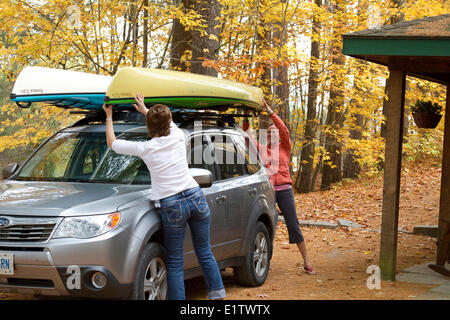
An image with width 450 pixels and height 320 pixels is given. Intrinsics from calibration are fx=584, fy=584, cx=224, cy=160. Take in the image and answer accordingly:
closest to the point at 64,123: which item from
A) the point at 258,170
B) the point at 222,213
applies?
the point at 258,170

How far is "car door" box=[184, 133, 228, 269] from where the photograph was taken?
6277 mm

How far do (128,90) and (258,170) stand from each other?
8.45 feet

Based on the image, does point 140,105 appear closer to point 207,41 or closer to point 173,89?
point 173,89

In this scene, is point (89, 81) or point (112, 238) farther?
point (89, 81)

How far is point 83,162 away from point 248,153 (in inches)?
94.1

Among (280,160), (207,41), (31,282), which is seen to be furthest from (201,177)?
(207,41)

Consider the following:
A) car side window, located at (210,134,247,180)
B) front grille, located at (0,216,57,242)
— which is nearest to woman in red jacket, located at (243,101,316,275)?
car side window, located at (210,134,247,180)

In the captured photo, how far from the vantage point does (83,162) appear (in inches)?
246

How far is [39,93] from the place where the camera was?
6.64m

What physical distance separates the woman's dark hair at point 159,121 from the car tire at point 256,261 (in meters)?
2.43

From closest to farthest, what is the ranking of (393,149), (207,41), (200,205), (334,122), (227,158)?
Answer: 1. (200,205)
2. (227,158)
3. (393,149)
4. (207,41)
5. (334,122)

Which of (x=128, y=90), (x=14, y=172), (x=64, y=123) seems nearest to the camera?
(x=128, y=90)

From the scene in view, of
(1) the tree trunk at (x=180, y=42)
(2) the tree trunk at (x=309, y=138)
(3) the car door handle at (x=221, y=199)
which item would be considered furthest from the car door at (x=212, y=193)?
(2) the tree trunk at (x=309, y=138)

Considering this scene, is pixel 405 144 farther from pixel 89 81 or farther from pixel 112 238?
pixel 112 238
